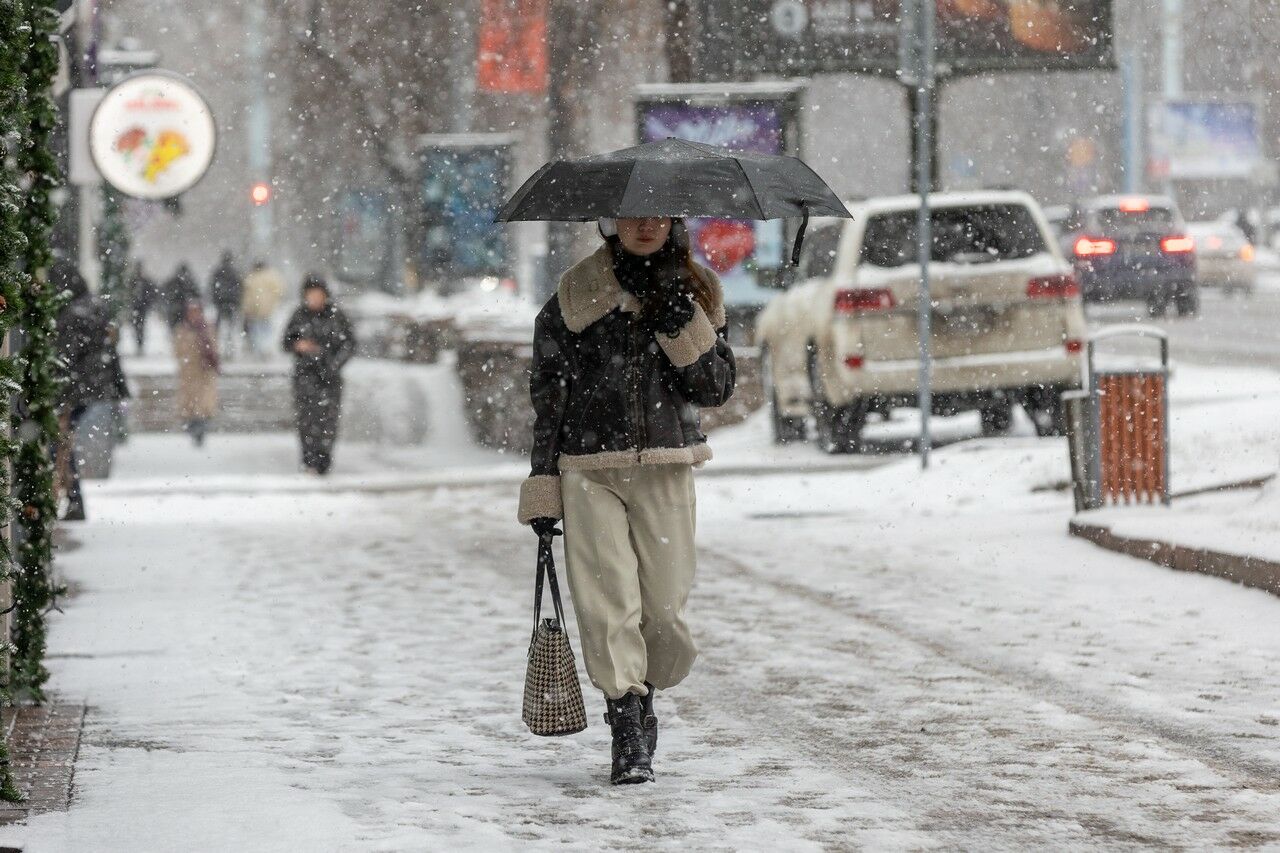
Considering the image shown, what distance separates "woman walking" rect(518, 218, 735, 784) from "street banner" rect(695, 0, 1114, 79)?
1888 cm

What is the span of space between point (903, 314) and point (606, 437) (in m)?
10.5

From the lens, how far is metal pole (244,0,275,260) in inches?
1981

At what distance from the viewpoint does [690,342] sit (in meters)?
6.57

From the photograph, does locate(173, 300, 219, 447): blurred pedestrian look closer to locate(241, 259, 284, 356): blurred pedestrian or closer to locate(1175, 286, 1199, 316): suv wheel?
locate(241, 259, 284, 356): blurred pedestrian

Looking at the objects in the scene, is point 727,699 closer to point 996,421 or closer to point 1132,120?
point 996,421

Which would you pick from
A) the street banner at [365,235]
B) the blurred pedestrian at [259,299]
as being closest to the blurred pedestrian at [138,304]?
the blurred pedestrian at [259,299]

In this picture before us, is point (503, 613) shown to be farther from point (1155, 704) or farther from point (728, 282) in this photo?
point (728, 282)

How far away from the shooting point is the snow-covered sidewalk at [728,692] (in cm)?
606

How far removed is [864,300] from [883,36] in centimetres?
992

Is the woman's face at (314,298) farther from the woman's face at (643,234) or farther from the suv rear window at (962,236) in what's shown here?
the woman's face at (643,234)

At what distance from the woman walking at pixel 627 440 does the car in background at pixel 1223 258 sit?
36.4m

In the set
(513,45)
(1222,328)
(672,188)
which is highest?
(513,45)

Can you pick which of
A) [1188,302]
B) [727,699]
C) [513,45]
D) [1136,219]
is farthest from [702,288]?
[1188,302]

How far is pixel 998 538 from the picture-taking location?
→ 13078 millimetres
